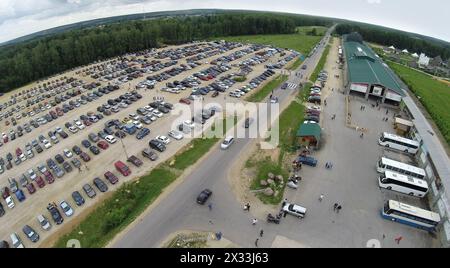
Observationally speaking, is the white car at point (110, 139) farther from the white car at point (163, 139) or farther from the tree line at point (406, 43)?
the tree line at point (406, 43)

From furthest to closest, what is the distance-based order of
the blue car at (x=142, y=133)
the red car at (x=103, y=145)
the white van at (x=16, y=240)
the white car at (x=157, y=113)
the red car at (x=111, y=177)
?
the white car at (x=157, y=113), the blue car at (x=142, y=133), the red car at (x=103, y=145), the red car at (x=111, y=177), the white van at (x=16, y=240)

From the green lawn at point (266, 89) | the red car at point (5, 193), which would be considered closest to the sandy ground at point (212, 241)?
the red car at point (5, 193)

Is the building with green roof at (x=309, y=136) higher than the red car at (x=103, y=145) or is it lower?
higher

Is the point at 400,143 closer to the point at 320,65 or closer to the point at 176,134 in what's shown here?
the point at 176,134

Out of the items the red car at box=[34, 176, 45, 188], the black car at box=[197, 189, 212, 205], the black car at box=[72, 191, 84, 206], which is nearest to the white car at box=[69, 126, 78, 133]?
the red car at box=[34, 176, 45, 188]

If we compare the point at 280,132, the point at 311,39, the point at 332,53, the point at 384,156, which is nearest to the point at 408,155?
the point at 384,156

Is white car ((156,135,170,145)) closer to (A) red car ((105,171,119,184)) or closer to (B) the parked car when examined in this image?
(A) red car ((105,171,119,184))

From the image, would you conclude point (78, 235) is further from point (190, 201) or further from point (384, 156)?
point (384, 156)

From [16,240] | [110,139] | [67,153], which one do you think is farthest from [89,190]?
[67,153]
